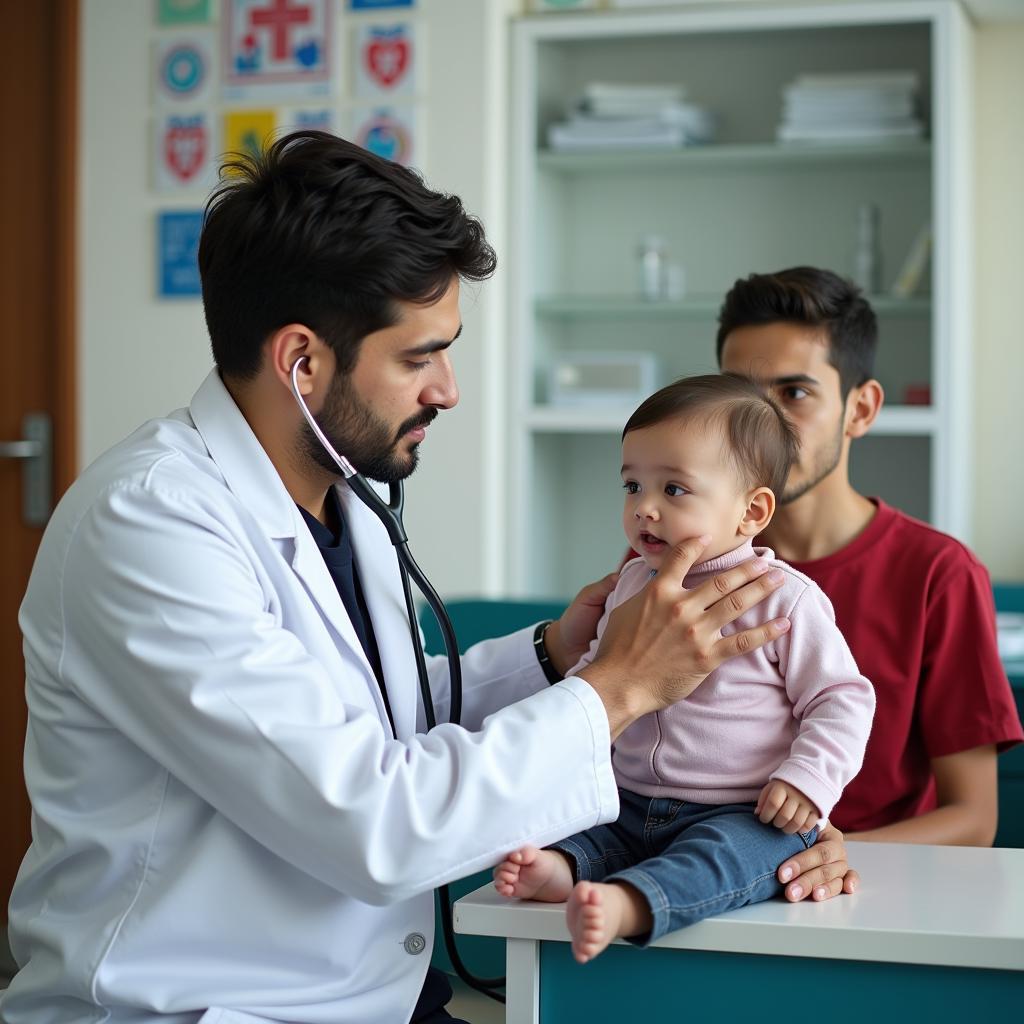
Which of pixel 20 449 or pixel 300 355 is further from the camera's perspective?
pixel 20 449

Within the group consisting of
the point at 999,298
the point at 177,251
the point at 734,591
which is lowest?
the point at 734,591

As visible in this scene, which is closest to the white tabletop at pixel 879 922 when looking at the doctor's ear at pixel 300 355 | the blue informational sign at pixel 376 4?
the doctor's ear at pixel 300 355

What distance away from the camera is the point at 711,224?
142 inches

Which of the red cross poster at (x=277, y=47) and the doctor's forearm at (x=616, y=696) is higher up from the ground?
the red cross poster at (x=277, y=47)

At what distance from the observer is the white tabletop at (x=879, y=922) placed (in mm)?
1061

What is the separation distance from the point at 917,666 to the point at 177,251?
2332 mm

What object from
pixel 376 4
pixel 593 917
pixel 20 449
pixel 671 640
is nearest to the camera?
pixel 593 917

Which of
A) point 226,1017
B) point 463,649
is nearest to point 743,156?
point 463,649

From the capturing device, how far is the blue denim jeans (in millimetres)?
1105

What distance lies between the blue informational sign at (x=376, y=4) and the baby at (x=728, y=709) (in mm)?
2137

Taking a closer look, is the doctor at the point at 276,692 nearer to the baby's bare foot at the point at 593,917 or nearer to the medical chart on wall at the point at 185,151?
the baby's bare foot at the point at 593,917

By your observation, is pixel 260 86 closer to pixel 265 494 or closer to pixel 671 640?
pixel 265 494

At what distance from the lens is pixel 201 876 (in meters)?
1.22

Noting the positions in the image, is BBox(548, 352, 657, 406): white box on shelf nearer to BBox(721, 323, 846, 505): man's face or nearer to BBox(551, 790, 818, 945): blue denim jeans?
BBox(721, 323, 846, 505): man's face
